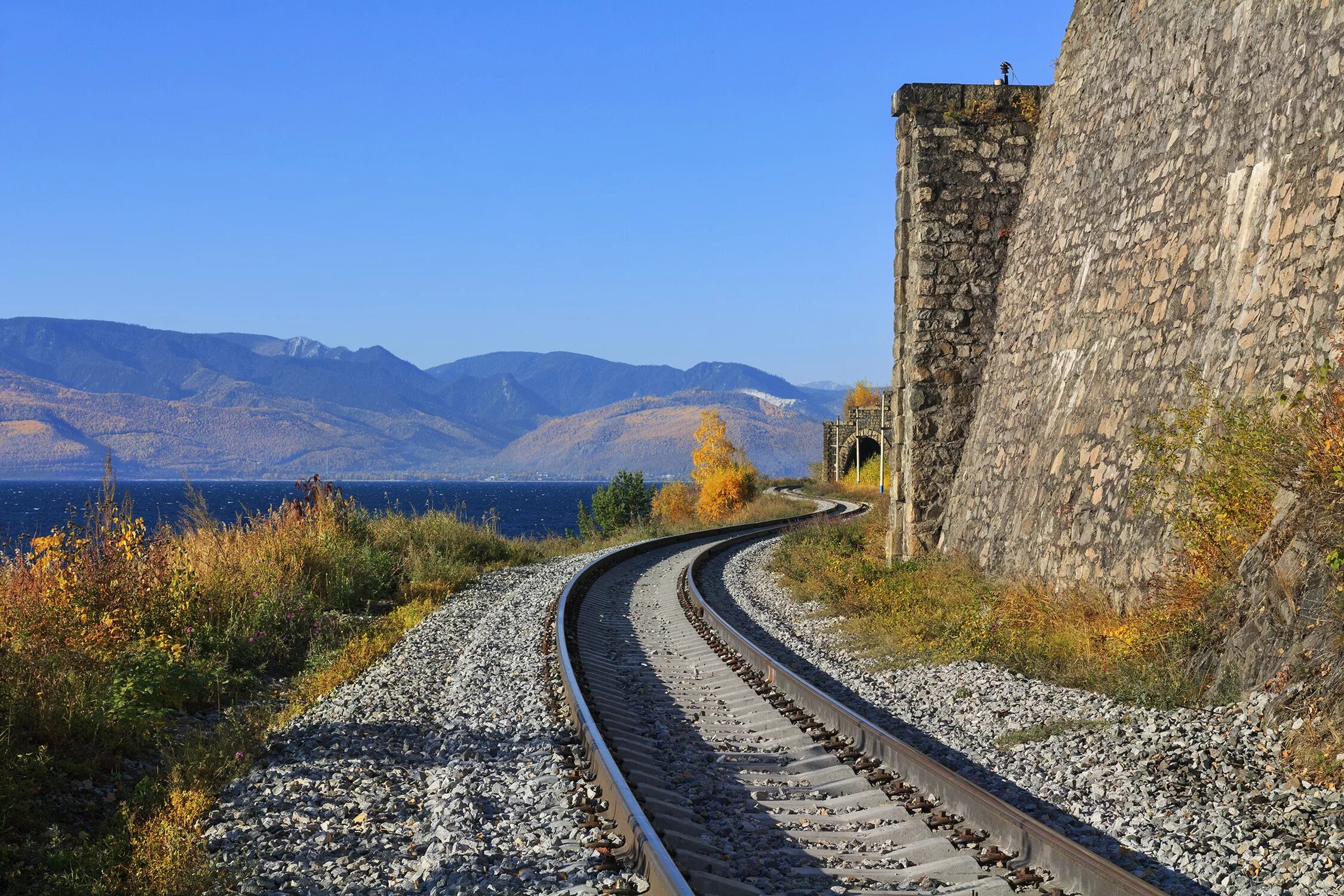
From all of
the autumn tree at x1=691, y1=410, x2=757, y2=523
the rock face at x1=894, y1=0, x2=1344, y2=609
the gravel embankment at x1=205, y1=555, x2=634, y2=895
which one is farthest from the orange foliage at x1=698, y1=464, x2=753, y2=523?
the gravel embankment at x1=205, y1=555, x2=634, y2=895

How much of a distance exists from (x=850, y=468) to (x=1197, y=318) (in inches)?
2497

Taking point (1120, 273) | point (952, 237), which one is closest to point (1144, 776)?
point (1120, 273)

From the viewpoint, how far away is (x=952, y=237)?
16266mm

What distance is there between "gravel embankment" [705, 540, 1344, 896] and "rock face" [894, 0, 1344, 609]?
229 centimetres

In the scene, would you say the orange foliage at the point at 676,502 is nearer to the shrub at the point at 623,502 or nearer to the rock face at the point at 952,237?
the shrub at the point at 623,502

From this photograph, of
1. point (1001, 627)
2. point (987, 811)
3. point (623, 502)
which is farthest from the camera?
point (623, 502)

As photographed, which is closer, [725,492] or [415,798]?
[415,798]

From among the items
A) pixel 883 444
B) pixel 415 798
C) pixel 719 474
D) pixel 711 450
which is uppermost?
pixel 883 444

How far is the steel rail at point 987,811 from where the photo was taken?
443 centimetres

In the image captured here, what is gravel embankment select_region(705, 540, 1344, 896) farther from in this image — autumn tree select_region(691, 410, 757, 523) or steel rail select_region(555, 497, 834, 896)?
autumn tree select_region(691, 410, 757, 523)

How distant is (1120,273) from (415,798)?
9770 mm

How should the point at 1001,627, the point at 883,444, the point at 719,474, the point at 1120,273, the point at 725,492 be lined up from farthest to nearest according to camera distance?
the point at 719,474
the point at 725,492
the point at 883,444
the point at 1120,273
the point at 1001,627

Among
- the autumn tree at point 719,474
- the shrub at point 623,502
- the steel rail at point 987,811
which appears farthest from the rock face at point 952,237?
the shrub at point 623,502

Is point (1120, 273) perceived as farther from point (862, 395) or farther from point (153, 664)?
point (862, 395)
